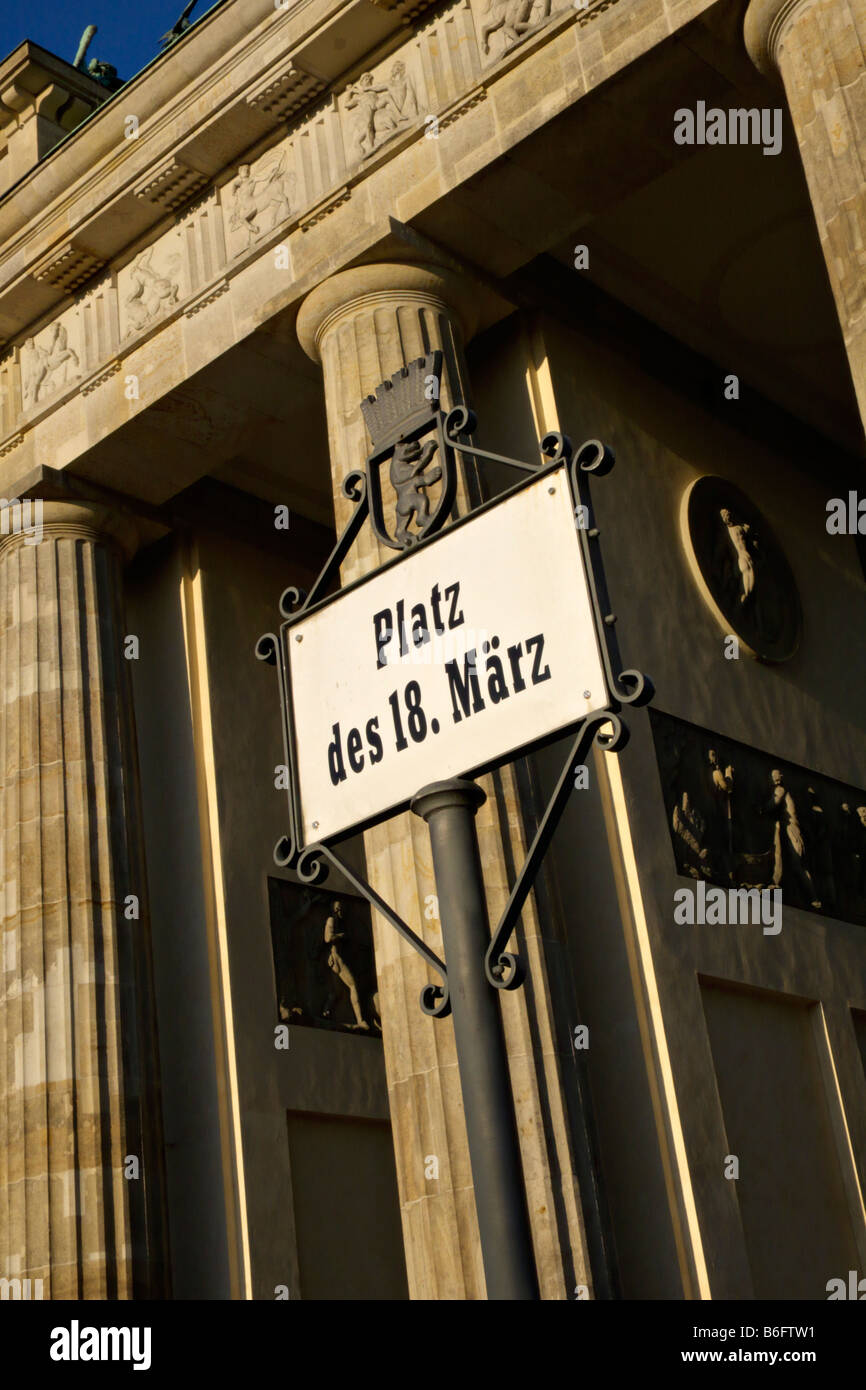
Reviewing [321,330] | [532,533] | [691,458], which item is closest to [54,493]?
[321,330]

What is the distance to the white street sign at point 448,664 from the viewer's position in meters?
2.85

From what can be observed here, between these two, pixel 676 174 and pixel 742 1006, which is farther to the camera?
pixel 676 174

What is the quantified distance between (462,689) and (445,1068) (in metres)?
6.51

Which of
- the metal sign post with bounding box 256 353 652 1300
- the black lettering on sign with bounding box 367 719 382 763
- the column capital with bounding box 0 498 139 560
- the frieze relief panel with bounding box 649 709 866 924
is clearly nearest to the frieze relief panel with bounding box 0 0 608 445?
the column capital with bounding box 0 498 139 560

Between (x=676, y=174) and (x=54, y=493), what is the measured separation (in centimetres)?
562

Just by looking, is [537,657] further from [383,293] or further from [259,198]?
[259,198]

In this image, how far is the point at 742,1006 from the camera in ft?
38.2

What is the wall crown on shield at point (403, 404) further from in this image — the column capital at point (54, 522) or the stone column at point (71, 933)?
the column capital at point (54, 522)

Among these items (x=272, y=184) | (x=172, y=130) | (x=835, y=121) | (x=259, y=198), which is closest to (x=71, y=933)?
(x=259, y=198)

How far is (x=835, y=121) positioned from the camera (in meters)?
8.58

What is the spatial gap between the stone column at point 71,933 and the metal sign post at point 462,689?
28.2ft

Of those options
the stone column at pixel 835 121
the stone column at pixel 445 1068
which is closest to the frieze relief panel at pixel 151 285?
the stone column at pixel 445 1068

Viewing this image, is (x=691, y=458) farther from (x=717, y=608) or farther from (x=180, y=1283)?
(x=180, y=1283)

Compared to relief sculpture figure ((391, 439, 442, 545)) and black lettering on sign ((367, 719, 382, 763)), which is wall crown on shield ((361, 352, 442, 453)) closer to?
relief sculpture figure ((391, 439, 442, 545))
